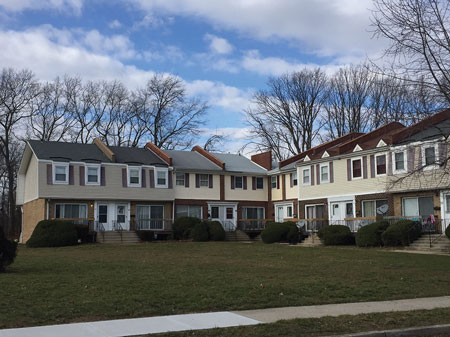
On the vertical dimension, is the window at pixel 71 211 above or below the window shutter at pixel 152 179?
below

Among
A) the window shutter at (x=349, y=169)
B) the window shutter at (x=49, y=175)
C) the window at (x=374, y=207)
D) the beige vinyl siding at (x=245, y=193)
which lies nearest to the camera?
the window at (x=374, y=207)

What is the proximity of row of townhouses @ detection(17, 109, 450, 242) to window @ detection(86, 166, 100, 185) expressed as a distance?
0.24 feet

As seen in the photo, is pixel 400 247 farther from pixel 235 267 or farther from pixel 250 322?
pixel 250 322

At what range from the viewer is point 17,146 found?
5172 cm

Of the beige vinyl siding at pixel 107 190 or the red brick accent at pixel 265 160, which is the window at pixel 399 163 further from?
the beige vinyl siding at pixel 107 190

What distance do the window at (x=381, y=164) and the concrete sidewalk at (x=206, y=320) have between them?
21.6 meters

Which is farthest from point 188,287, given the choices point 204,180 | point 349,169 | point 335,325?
point 204,180

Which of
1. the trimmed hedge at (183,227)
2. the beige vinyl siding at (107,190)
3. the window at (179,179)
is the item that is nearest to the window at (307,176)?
the trimmed hedge at (183,227)

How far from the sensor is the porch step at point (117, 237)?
3538 centimetres

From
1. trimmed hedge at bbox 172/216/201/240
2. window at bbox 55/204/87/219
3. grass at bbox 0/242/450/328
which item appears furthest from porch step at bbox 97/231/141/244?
grass at bbox 0/242/450/328

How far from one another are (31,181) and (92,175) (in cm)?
529

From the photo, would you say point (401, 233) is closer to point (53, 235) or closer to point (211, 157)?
point (53, 235)

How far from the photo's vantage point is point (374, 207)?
32375mm

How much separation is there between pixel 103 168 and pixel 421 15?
2675 cm
